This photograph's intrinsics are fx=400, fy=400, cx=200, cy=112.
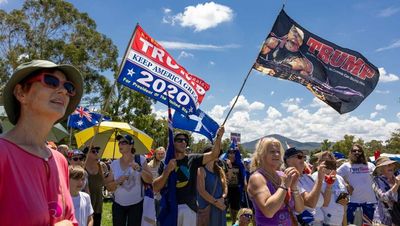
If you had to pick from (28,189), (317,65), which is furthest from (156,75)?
(28,189)

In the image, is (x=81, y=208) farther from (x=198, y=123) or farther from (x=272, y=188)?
(x=198, y=123)

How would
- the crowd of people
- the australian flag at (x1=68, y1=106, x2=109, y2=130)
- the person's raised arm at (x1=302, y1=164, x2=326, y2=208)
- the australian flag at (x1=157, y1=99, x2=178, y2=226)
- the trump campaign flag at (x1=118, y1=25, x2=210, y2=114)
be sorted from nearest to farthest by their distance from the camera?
the crowd of people
the person's raised arm at (x1=302, y1=164, x2=326, y2=208)
the australian flag at (x1=157, y1=99, x2=178, y2=226)
the trump campaign flag at (x1=118, y1=25, x2=210, y2=114)
the australian flag at (x1=68, y1=106, x2=109, y2=130)

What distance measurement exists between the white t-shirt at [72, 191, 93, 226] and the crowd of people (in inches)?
0.5

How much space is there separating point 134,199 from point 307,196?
8.78 feet

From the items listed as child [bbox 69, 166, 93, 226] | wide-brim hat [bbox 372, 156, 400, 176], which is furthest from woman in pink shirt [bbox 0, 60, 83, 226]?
wide-brim hat [bbox 372, 156, 400, 176]

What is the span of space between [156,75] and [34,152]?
472 cm

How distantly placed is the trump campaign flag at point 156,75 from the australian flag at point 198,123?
40.0 inches

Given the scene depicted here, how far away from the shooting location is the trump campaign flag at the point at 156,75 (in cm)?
609

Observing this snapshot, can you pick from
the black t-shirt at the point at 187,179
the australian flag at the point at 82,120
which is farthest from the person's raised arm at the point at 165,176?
the australian flag at the point at 82,120

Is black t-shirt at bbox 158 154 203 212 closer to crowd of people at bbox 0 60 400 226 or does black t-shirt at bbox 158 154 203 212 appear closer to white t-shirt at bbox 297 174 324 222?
crowd of people at bbox 0 60 400 226

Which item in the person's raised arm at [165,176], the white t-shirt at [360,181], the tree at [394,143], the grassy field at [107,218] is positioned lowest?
the grassy field at [107,218]

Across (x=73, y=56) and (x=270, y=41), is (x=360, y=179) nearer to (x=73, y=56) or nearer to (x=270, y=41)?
(x=270, y=41)

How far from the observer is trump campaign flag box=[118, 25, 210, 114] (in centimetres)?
609

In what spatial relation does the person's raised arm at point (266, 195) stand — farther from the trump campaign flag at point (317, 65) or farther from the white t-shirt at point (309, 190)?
the trump campaign flag at point (317, 65)
